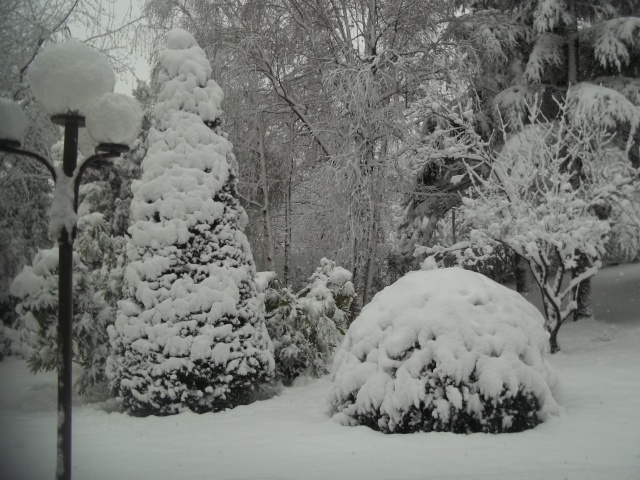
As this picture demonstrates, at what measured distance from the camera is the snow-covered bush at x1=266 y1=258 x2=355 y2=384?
771 cm

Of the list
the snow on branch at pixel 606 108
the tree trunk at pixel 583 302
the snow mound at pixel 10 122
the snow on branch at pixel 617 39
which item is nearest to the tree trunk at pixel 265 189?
the snow on branch at pixel 606 108

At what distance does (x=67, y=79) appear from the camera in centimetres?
322

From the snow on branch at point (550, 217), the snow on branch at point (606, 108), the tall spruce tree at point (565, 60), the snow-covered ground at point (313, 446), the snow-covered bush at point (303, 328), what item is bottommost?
the snow-covered ground at point (313, 446)

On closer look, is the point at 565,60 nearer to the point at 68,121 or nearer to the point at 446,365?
the point at 446,365

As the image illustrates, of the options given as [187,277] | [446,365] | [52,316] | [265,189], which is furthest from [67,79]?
[265,189]

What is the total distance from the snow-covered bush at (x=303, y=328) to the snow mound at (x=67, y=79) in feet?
16.2

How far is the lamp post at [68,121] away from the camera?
3172mm

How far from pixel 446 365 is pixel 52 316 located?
4.72m

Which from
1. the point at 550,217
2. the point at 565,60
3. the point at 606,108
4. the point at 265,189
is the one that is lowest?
the point at 550,217

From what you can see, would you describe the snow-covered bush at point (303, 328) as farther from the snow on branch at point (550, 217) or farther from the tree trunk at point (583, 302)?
the tree trunk at point (583, 302)

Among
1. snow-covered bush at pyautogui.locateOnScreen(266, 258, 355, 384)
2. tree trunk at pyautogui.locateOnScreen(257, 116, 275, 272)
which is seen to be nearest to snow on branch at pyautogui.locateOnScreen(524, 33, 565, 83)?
tree trunk at pyautogui.locateOnScreen(257, 116, 275, 272)

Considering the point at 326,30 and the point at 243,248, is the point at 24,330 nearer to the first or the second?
the point at 243,248

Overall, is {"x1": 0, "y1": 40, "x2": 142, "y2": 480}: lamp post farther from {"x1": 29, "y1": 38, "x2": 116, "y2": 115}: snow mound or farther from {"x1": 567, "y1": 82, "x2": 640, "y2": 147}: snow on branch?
{"x1": 567, "y1": 82, "x2": 640, "y2": 147}: snow on branch

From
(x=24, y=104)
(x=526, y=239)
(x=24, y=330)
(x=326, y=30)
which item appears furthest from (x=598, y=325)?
(x=24, y=104)
